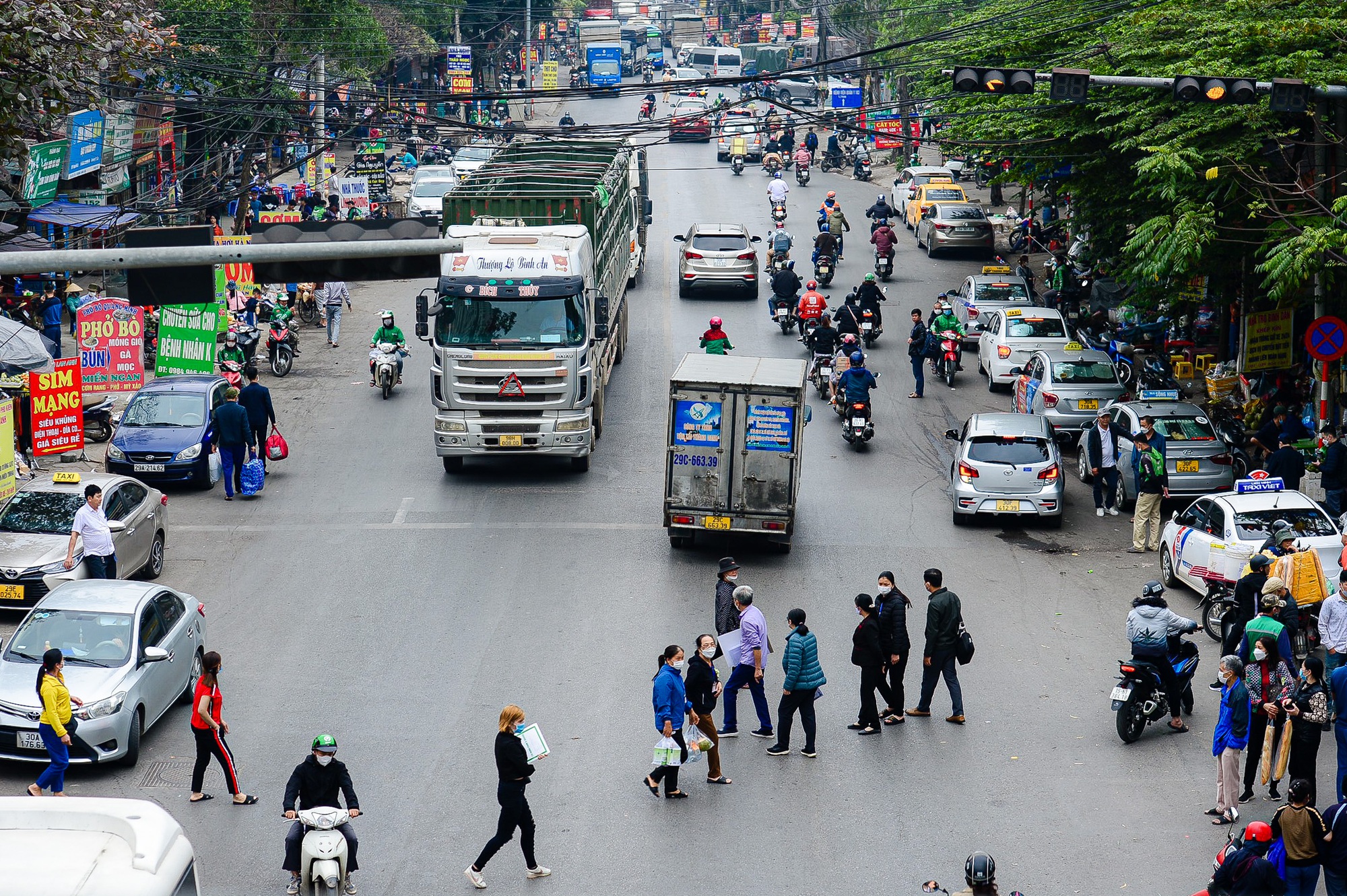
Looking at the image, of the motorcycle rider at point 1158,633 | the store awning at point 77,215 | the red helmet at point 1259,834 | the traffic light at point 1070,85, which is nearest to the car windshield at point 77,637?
the motorcycle rider at point 1158,633

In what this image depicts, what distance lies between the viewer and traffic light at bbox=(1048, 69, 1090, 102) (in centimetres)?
1942

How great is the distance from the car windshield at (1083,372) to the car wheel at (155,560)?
15.2m

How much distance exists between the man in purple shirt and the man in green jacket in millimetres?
1589

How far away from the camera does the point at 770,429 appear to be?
66.7 ft

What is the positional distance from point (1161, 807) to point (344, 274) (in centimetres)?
790

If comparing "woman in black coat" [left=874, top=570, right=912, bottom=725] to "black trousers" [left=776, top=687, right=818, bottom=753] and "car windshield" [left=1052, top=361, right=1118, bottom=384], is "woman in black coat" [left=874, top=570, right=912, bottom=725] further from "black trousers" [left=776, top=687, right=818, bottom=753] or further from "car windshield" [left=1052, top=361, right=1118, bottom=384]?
"car windshield" [left=1052, top=361, right=1118, bottom=384]

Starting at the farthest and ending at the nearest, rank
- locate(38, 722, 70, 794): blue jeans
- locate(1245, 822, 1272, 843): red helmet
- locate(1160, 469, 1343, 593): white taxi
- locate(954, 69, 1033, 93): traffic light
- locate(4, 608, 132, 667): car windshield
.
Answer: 1. locate(954, 69, 1033, 93): traffic light
2. locate(1160, 469, 1343, 593): white taxi
3. locate(4, 608, 132, 667): car windshield
4. locate(38, 722, 70, 794): blue jeans
5. locate(1245, 822, 1272, 843): red helmet

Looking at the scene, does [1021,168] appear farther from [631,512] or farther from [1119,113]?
[631,512]

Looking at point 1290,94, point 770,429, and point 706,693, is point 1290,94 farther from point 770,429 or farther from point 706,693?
point 706,693

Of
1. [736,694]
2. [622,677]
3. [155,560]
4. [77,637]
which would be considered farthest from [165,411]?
[736,694]

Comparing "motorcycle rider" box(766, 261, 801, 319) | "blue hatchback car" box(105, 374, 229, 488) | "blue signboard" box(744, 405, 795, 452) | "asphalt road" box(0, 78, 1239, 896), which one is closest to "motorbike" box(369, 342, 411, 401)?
"asphalt road" box(0, 78, 1239, 896)

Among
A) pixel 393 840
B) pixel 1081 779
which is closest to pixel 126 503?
pixel 393 840

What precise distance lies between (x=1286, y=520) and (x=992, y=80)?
624cm

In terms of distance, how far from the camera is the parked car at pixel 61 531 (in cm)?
1822
